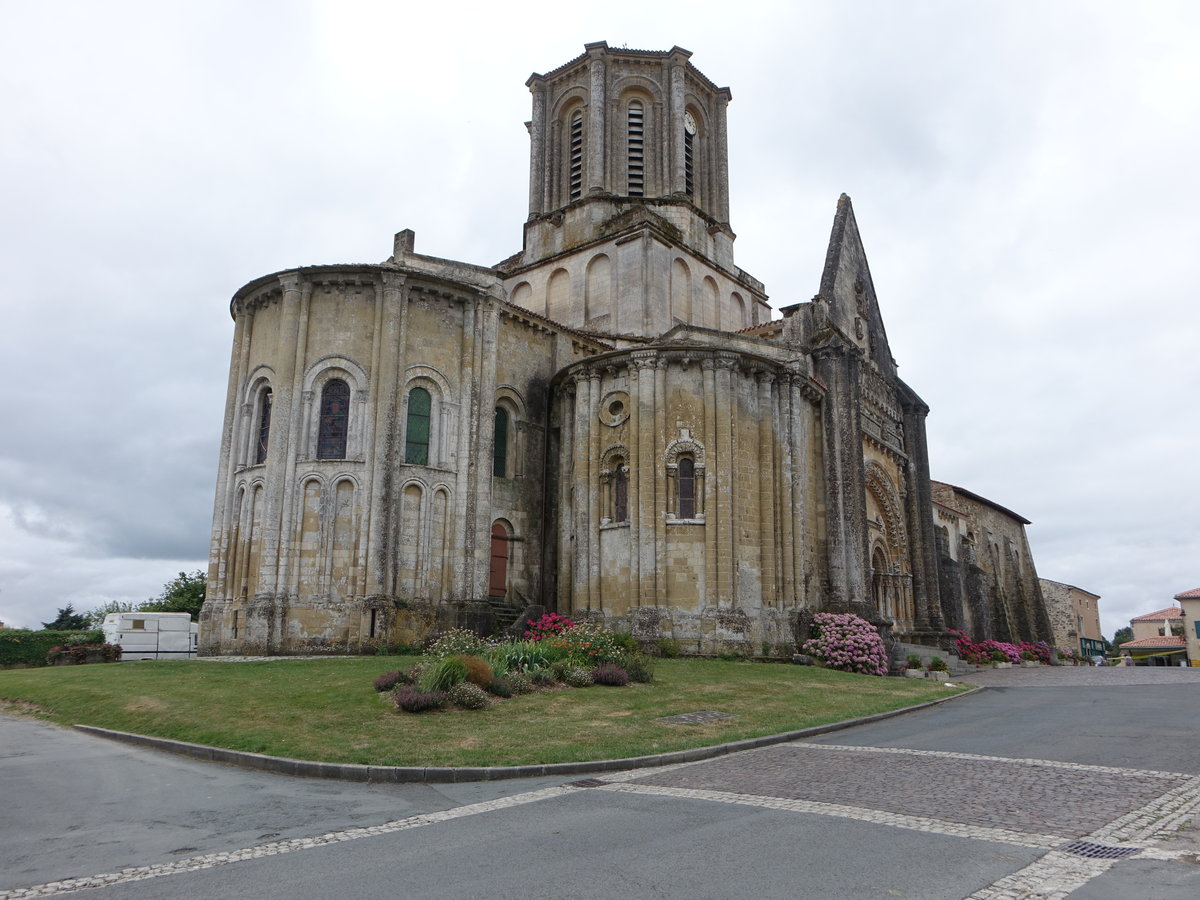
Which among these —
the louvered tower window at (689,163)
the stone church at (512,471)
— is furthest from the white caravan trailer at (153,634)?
the louvered tower window at (689,163)

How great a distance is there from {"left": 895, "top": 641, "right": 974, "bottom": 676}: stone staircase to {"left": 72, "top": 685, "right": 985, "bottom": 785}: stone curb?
47.0 ft

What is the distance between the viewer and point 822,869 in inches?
241

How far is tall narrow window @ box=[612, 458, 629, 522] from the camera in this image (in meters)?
26.1

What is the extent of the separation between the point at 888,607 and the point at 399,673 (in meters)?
22.4

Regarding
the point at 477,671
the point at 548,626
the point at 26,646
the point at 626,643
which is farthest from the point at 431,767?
the point at 26,646

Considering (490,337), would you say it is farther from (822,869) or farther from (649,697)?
(822,869)

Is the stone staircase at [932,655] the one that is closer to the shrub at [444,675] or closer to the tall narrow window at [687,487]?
the tall narrow window at [687,487]

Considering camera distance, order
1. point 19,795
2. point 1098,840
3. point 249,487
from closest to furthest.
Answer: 1. point 1098,840
2. point 19,795
3. point 249,487

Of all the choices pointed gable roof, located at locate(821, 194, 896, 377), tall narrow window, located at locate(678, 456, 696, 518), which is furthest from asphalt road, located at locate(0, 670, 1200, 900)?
pointed gable roof, located at locate(821, 194, 896, 377)

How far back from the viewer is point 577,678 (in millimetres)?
16938

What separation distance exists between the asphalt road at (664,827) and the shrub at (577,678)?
18.2 ft

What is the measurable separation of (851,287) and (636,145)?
439 inches

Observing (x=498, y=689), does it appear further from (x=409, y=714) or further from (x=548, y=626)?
(x=548, y=626)

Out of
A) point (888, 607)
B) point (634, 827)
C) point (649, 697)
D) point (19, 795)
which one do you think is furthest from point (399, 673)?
point (888, 607)
